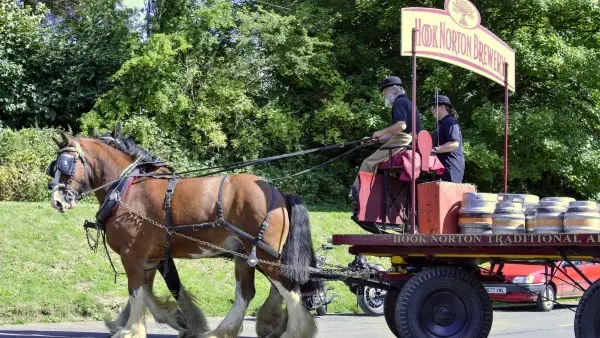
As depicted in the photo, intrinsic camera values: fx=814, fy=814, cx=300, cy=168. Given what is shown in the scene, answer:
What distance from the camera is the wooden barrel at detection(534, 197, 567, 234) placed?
728 centimetres

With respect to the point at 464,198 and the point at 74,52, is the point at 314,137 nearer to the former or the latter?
the point at 74,52

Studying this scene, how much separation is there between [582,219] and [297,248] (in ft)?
9.87

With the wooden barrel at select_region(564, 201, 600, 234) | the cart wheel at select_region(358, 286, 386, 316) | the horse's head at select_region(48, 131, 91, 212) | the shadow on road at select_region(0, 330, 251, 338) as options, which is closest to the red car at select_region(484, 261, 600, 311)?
the cart wheel at select_region(358, 286, 386, 316)

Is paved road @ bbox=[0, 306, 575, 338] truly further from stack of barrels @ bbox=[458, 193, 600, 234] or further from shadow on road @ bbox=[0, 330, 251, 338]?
stack of barrels @ bbox=[458, 193, 600, 234]

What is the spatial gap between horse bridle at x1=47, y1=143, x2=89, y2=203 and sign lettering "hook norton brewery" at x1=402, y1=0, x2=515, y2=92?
3.91m

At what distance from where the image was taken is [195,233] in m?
8.77

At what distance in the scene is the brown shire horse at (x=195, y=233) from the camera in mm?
8633

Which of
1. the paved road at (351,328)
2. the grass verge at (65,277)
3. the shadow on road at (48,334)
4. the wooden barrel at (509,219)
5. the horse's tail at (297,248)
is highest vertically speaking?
the wooden barrel at (509,219)

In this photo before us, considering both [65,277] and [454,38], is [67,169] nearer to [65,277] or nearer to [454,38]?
[65,277]

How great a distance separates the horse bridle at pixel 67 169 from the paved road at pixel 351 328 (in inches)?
68.2

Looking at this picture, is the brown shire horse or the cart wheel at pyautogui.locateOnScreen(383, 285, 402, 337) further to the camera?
the cart wheel at pyautogui.locateOnScreen(383, 285, 402, 337)

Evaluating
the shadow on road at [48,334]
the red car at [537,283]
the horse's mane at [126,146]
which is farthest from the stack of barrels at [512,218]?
the red car at [537,283]

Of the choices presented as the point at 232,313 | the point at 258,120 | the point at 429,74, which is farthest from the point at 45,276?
the point at 429,74

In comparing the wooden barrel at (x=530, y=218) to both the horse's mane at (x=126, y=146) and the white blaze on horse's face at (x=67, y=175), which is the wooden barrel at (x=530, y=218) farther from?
the white blaze on horse's face at (x=67, y=175)
